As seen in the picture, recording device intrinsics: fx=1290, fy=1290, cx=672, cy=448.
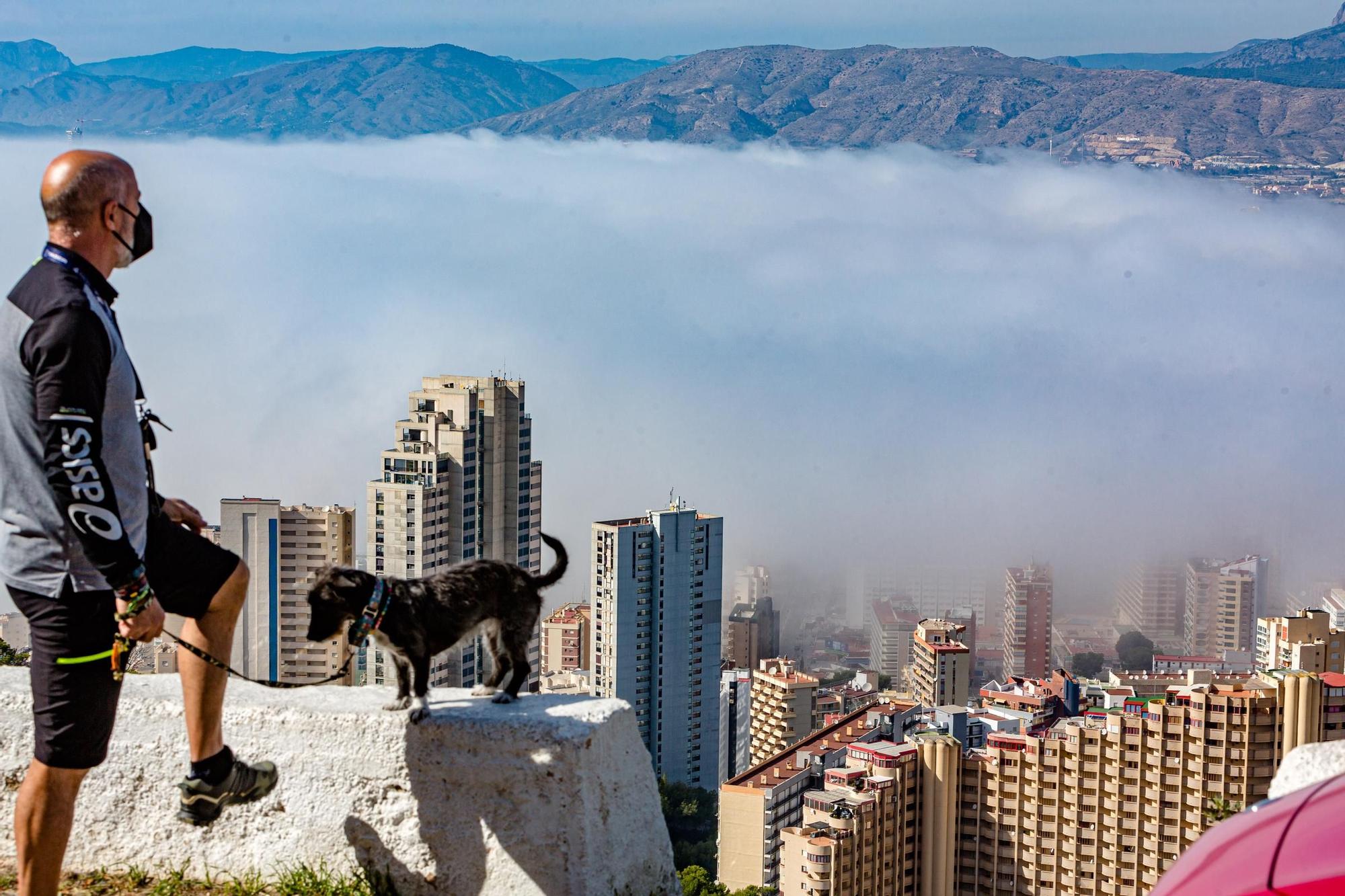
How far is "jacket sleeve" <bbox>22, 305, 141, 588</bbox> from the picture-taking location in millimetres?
1975

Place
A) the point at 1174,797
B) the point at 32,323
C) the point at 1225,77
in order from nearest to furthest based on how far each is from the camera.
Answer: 1. the point at 32,323
2. the point at 1174,797
3. the point at 1225,77

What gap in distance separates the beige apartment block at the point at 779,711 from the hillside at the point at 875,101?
56.3 meters

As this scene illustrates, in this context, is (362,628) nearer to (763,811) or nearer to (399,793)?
(399,793)

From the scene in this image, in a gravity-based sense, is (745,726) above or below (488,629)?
below

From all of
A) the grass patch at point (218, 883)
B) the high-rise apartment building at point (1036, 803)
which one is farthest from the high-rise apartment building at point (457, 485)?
the grass patch at point (218, 883)

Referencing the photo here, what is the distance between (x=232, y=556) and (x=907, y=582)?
59617mm

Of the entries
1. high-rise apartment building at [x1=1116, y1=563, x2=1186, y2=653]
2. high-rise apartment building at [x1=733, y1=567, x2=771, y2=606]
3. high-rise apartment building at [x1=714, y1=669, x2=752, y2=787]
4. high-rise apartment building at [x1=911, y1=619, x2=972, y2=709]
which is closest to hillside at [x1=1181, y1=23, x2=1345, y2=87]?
high-rise apartment building at [x1=1116, y1=563, x2=1186, y2=653]

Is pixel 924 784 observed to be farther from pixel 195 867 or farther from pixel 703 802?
pixel 195 867

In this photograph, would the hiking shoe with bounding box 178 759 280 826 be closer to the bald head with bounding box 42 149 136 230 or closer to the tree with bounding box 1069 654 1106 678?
the bald head with bounding box 42 149 136 230

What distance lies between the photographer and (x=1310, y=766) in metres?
2.26

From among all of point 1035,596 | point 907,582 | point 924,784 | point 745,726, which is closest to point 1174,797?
point 924,784

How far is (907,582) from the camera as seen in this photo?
60.5 m

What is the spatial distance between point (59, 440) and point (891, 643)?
145 feet

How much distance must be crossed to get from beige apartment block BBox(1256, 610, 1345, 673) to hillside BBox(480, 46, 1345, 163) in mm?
57582
